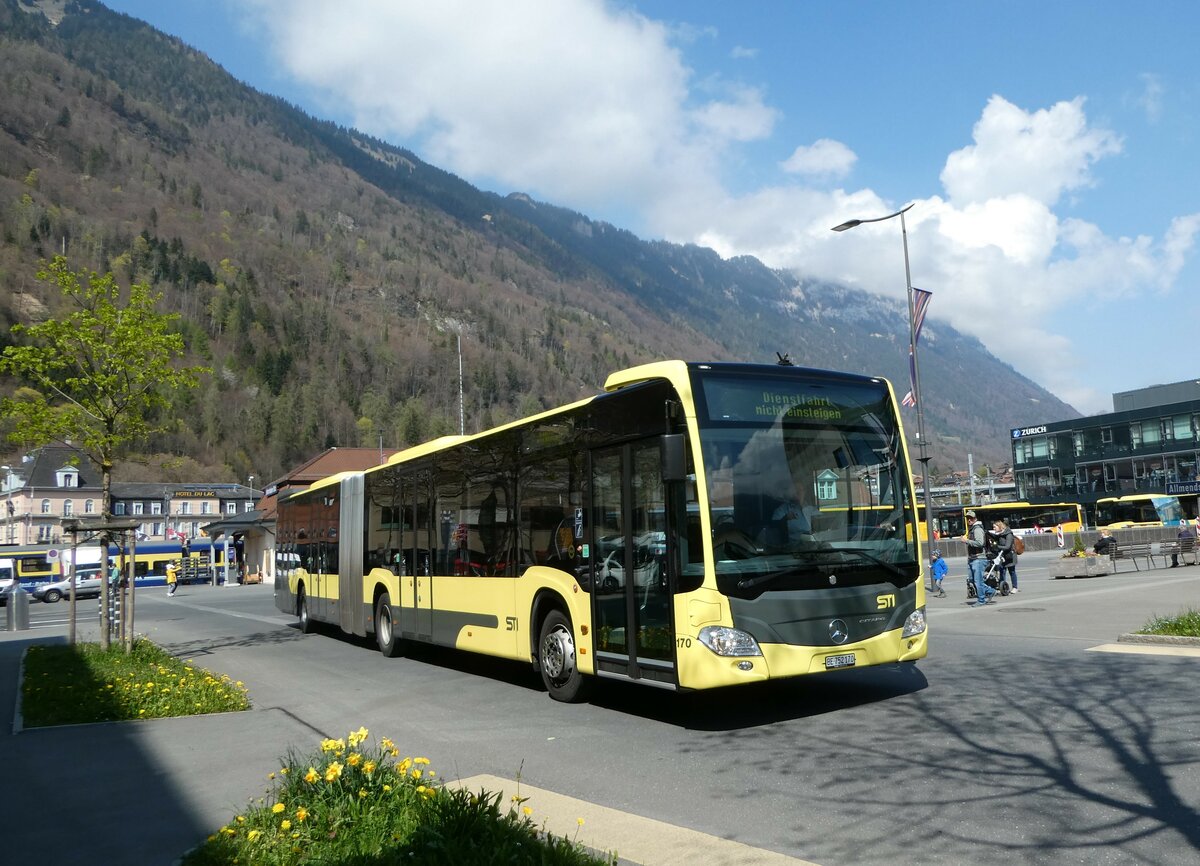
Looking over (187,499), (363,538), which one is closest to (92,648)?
(363,538)

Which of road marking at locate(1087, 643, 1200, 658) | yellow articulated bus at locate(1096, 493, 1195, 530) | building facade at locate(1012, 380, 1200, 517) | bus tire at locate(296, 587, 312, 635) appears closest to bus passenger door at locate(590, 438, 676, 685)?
road marking at locate(1087, 643, 1200, 658)

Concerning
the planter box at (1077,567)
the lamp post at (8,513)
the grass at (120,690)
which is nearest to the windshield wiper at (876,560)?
the grass at (120,690)

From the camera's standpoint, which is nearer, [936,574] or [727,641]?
[727,641]

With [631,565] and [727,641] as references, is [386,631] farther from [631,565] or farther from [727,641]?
[727,641]

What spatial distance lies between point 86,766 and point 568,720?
406 centimetres

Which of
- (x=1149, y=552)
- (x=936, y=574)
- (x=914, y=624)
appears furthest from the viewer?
(x=1149, y=552)

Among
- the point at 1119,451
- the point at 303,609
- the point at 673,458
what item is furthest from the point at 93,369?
the point at 1119,451

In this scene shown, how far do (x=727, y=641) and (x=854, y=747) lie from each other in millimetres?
1252

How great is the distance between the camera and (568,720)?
9047 mm

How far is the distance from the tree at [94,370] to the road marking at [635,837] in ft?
35.2

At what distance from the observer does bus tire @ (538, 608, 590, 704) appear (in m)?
9.82

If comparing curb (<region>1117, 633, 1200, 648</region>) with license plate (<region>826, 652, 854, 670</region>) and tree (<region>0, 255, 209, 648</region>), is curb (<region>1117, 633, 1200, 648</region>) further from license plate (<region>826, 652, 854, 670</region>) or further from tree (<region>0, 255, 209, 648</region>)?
tree (<region>0, 255, 209, 648</region>)

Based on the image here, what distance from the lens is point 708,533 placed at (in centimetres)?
789

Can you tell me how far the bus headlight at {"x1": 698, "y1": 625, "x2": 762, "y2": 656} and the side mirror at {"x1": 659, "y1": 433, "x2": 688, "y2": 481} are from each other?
1.26 m
